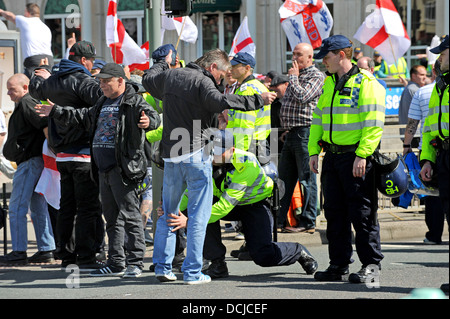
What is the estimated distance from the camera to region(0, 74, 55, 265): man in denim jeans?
30.8 ft

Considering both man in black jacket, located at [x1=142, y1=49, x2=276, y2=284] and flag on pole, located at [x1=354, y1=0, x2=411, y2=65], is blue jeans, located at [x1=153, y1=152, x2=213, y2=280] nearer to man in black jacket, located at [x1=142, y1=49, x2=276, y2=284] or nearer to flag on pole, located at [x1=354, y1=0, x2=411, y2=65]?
man in black jacket, located at [x1=142, y1=49, x2=276, y2=284]

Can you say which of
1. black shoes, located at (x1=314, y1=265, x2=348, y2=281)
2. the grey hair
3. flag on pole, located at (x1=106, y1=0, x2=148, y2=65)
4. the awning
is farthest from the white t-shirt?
the awning

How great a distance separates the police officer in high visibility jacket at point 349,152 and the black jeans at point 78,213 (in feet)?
7.67

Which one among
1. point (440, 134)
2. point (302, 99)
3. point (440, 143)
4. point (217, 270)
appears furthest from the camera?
point (302, 99)

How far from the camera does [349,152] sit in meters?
7.58

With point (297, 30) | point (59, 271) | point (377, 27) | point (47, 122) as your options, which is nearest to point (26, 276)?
point (59, 271)

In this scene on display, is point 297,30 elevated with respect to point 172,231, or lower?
elevated

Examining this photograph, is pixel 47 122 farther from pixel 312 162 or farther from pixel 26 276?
pixel 312 162

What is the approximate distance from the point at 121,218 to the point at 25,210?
1.69 meters

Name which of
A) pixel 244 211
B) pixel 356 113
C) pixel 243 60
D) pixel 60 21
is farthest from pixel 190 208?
pixel 60 21

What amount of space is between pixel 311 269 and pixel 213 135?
1517mm

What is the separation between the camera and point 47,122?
30.5 ft

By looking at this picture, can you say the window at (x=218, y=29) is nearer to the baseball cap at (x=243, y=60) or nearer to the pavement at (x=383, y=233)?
the pavement at (x=383, y=233)

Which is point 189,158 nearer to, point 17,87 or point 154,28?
point 154,28
